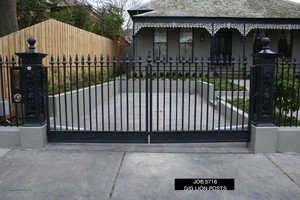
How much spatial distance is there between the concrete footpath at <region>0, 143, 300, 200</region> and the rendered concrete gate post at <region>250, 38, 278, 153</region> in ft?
0.64

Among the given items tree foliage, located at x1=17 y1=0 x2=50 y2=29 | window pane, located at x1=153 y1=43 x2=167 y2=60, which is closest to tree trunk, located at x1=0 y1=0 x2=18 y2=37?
tree foliage, located at x1=17 y1=0 x2=50 y2=29

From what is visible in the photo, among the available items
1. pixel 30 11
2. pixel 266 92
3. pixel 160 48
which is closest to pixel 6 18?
pixel 266 92

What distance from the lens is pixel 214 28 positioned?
1744 centimetres

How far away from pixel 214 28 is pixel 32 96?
14.2m

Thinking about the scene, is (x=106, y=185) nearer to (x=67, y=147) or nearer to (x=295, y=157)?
(x=67, y=147)

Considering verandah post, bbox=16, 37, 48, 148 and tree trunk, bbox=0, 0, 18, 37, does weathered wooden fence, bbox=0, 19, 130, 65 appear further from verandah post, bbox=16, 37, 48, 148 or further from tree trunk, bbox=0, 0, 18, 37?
verandah post, bbox=16, 37, 48, 148

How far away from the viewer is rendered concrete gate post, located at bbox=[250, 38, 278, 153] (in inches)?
192

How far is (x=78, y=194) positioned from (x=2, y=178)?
1158mm

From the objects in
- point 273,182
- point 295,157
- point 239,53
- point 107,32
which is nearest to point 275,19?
point 239,53

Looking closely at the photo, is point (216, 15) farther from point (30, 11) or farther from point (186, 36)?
point (30, 11)

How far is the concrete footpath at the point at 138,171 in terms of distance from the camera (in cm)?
358

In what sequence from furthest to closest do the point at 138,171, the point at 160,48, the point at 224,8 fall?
the point at 224,8
the point at 160,48
the point at 138,171

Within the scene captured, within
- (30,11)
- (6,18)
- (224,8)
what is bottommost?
(6,18)

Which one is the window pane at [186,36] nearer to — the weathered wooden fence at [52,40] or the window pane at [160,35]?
the window pane at [160,35]
